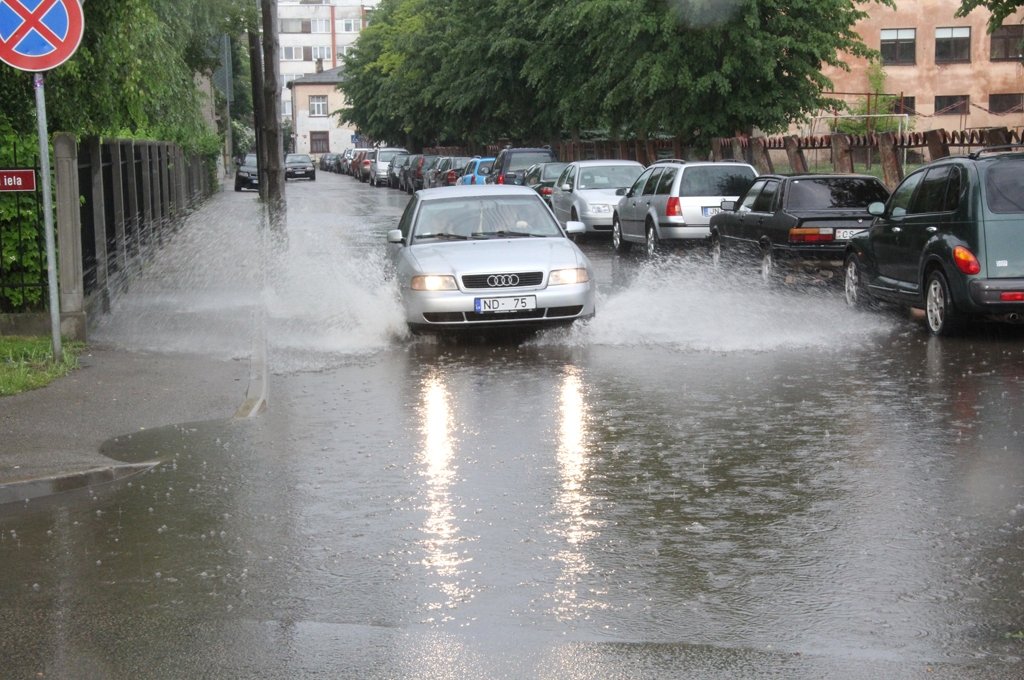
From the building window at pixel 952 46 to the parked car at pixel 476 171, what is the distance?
3140cm

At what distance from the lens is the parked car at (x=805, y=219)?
1670 centimetres

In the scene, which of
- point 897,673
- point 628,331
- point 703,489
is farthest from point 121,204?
point 897,673

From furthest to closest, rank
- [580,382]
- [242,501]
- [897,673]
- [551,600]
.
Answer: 1. [580,382]
2. [242,501]
3. [551,600]
4. [897,673]

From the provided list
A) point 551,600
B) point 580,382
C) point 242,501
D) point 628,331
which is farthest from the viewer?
point 628,331

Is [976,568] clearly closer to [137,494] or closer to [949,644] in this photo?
[949,644]

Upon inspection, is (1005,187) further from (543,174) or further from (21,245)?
(543,174)

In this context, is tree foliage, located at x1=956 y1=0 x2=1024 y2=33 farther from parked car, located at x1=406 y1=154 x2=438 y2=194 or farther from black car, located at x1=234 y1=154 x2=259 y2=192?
black car, located at x1=234 y1=154 x2=259 y2=192

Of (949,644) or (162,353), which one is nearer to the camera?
(949,644)

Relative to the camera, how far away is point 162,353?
1198 cm

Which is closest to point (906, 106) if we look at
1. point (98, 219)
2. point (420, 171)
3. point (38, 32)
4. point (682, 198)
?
point (420, 171)

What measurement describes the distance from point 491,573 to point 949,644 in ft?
6.10

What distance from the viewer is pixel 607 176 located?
27344mm

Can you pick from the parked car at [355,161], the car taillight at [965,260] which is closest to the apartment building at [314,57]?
the parked car at [355,161]

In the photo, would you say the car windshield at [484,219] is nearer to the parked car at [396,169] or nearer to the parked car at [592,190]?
the parked car at [592,190]
